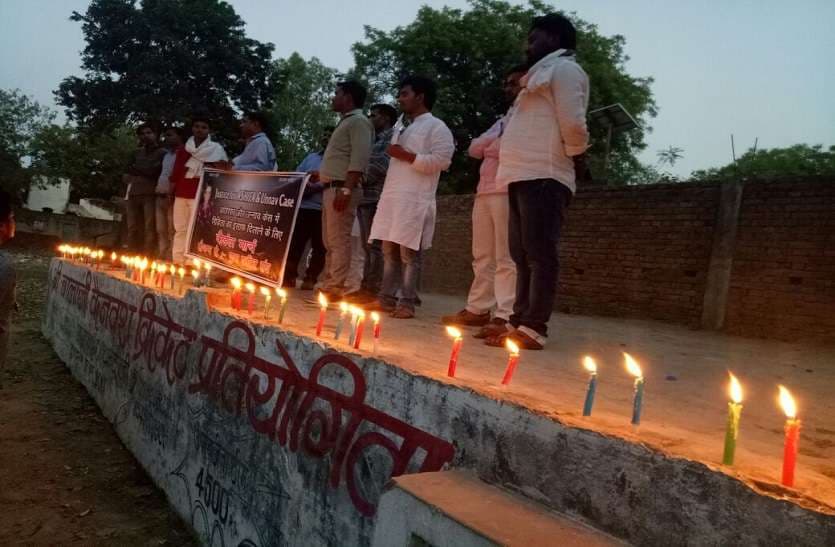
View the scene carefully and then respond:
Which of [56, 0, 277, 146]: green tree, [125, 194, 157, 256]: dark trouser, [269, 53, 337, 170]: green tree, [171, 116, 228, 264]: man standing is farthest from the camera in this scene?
[269, 53, 337, 170]: green tree

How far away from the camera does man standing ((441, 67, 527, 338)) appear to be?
3785 millimetres

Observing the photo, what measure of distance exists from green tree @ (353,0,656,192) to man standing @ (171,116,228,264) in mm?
13216

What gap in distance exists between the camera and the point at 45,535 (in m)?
3.47

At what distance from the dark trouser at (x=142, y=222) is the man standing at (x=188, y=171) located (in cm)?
118

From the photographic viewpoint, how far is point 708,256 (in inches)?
282

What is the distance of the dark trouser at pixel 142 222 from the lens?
24.9 ft

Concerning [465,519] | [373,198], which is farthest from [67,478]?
[465,519]

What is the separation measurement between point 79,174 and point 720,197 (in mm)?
34511

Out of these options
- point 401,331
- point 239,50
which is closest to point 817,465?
point 401,331

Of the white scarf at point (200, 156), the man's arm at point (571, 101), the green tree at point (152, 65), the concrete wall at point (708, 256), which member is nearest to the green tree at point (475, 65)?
the green tree at point (152, 65)

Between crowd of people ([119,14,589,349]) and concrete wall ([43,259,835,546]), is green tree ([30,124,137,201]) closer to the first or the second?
crowd of people ([119,14,589,349])

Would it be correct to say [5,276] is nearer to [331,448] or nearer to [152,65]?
[331,448]

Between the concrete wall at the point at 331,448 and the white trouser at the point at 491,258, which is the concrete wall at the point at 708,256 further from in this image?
the concrete wall at the point at 331,448

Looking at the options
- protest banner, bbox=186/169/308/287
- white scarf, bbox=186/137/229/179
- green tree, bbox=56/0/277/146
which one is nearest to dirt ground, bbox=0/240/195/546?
protest banner, bbox=186/169/308/287
